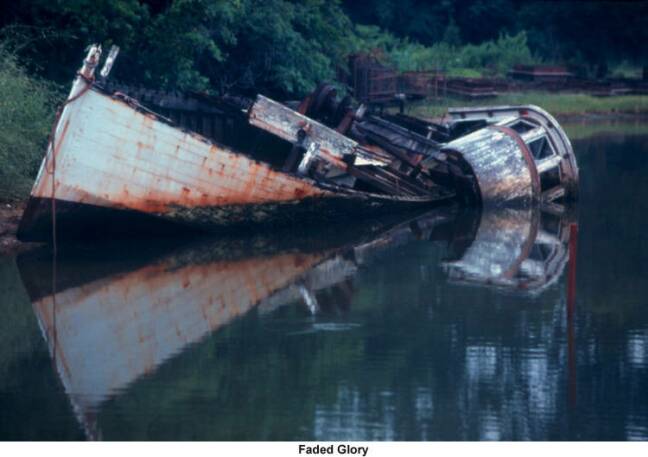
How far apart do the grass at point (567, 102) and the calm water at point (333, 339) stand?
71.9 ft

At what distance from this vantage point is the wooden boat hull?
15.8 metres

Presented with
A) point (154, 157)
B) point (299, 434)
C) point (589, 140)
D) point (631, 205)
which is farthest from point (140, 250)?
point (589, 140)

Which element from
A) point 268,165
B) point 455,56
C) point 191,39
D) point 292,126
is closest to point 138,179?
point 268,165

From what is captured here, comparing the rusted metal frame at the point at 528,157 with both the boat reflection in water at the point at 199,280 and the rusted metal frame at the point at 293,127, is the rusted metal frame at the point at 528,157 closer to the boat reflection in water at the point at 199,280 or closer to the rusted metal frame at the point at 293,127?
the boat reflection in water at the point at 199,280

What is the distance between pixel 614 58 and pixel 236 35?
31998 millimetres

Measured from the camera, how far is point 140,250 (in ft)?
54.2

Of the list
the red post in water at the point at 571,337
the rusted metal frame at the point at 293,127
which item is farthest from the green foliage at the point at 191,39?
the red post in water at the point at 571,337

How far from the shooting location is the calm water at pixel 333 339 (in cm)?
925

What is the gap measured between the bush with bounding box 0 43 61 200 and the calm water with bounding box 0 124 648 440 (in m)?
2.02

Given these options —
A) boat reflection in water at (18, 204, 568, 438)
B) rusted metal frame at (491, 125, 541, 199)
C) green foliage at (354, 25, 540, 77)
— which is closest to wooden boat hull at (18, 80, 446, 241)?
boat reflection in water at (18, 204, 568, 438)

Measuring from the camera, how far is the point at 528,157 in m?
20.0

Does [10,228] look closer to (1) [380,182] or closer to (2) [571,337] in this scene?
(1) [380,182]

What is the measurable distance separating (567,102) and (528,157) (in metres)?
24.3

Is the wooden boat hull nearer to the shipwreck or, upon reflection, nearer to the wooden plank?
the shipwreck
